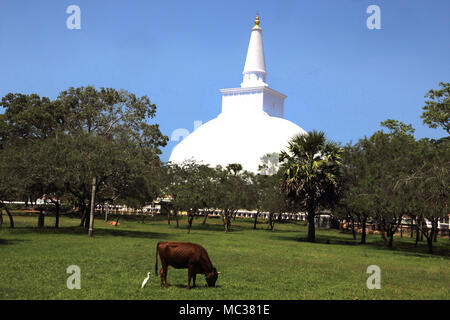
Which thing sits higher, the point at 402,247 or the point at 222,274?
the point at 222,274

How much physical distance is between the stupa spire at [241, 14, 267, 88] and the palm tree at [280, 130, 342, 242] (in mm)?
56326

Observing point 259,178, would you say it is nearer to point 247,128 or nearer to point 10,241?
point 10,241

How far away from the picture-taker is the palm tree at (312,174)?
34938mm

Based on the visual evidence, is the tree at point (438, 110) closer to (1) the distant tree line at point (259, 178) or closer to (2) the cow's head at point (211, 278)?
(1) the distant tree line at point (259, 178)

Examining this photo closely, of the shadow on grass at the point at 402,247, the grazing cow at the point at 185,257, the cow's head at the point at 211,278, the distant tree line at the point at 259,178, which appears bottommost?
the shadow on grass at the point at 402,247

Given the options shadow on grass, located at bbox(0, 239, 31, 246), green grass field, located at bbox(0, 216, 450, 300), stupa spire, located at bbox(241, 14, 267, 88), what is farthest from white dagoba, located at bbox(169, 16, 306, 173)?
green grass field, located at bbox(0, 216, 450, 300)

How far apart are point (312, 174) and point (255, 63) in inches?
2345

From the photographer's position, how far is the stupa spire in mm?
89500

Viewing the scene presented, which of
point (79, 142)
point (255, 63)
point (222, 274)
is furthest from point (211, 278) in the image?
point (255, 63)

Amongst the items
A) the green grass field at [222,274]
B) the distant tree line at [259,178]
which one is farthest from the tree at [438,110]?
the green grass field at [222,274]

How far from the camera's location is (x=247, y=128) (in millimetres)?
92250

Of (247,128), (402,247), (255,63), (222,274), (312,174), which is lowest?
(402,247)

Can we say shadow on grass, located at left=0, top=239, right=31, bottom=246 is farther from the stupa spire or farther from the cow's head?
the stupa spire

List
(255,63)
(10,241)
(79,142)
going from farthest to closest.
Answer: (255,63) → (79,142) → (10,241)
